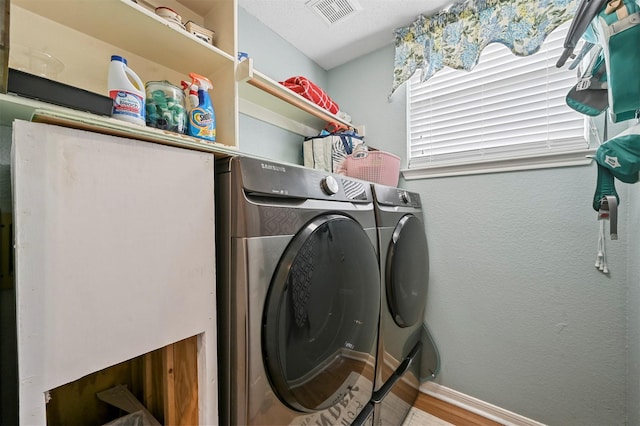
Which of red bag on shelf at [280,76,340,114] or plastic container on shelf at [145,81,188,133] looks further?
red bag on shelf at [280,76,340,114]

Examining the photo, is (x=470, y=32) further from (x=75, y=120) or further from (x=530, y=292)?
(x=75, y=120)

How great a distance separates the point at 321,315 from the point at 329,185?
1.29 ft

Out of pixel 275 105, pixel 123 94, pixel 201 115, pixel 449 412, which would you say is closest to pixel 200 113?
pixel 201 115

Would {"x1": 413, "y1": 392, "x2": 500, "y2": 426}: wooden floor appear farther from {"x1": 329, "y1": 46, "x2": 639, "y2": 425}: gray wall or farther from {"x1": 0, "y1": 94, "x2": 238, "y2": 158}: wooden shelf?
{"x1": 0, "y1": 94, "x2": 238, "y2": 158}: wooden shelf

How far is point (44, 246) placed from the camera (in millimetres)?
411

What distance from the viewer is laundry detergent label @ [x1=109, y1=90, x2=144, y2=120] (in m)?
0.81

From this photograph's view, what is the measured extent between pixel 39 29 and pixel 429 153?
185 centimetres

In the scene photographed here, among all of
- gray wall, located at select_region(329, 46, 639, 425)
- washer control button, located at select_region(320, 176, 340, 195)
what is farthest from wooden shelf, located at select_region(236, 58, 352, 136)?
gray wall, located at select_region(329, 46, 639, 425)

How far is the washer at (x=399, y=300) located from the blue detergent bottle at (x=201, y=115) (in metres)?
0.74

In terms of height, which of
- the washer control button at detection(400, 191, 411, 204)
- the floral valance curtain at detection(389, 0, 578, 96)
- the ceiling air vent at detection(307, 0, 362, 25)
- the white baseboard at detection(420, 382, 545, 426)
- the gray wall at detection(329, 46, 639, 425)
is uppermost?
the ceiling air vent at detection(307, 0, 362, 25)

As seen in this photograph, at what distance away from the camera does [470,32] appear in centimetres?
145

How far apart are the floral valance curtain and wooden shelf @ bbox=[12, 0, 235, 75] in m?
1.15

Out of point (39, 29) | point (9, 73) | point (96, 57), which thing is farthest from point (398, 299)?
point (39, 29)

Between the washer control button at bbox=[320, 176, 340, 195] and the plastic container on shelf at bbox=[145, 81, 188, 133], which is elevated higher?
the plastic container on shelf at bbox=[145, 81, 188, 133]
